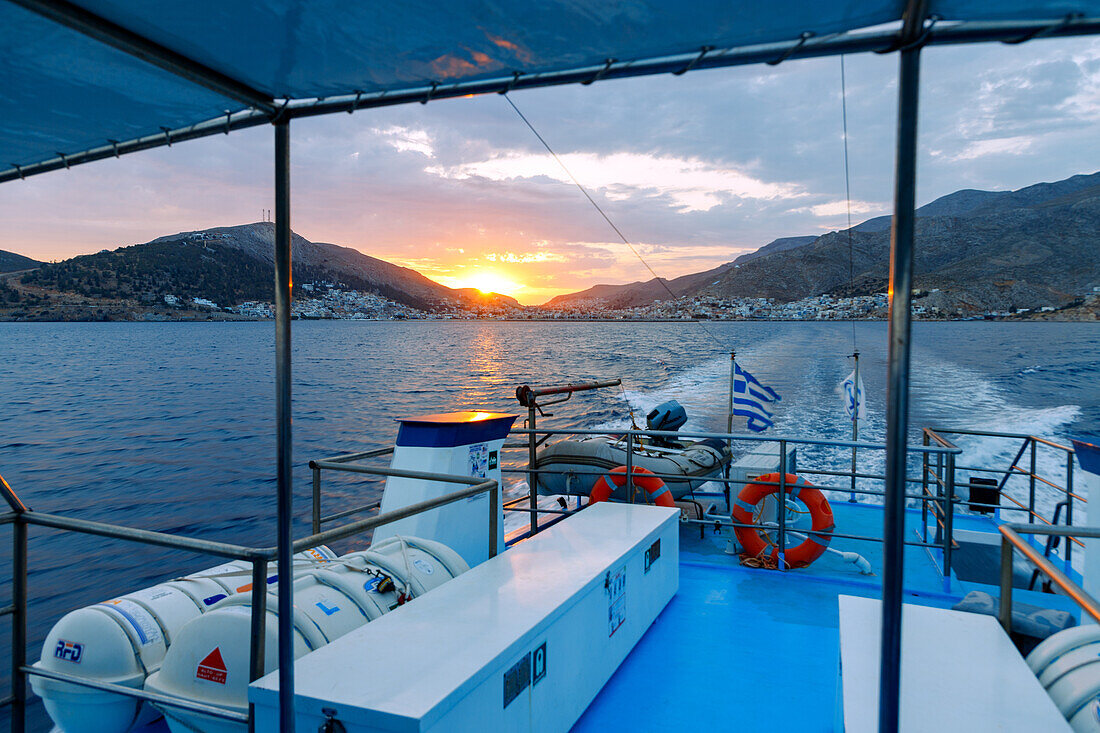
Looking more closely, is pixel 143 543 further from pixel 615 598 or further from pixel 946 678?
pixel 946 678

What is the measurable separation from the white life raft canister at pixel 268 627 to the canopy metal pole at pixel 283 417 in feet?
2.14

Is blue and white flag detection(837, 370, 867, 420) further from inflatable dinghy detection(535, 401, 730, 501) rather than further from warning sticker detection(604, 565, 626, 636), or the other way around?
warning sticker detection(604, 565, 626, 636)

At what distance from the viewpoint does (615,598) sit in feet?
11.1

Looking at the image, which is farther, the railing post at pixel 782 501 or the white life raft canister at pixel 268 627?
the railing post at pixel 782 501

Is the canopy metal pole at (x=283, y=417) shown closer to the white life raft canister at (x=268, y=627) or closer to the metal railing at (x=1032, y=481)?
the white life raft canister at (x=268, y=627)

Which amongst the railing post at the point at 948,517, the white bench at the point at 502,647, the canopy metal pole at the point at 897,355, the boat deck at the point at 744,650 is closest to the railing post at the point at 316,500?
the white bench at the point at 502,647

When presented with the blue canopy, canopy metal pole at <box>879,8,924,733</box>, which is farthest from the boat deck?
the blue canopy

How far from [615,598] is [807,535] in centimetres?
263

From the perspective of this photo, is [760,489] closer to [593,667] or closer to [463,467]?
[463,467]

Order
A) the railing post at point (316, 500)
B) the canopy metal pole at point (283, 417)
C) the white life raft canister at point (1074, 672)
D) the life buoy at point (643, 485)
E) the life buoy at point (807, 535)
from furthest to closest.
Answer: the life buoy at point (643, 485), the life buoy at point (807, 535), the railing post at point (316, 500), the white life raft canister at point (1074, 672), the canopy metal pole at point (283, 417)

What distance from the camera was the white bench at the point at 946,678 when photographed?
175 centimetres

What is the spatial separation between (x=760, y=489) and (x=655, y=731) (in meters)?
3.17

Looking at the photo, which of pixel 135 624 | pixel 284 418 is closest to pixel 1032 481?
pixel 284 418

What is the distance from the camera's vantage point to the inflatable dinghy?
31.0 ft
